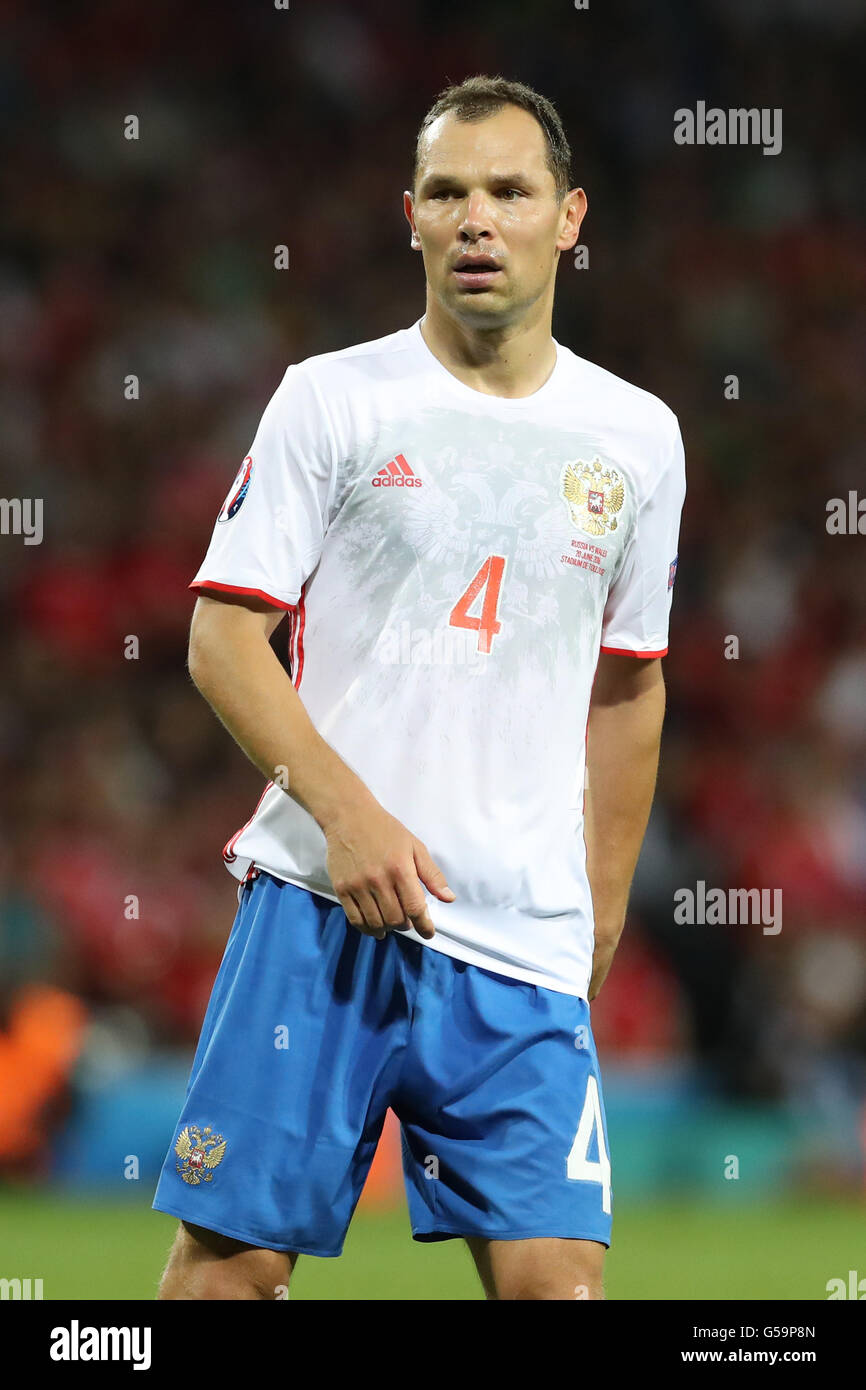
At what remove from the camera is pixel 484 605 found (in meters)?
2.77

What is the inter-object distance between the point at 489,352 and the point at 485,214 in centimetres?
21

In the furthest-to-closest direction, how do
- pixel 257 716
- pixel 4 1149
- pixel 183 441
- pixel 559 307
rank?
pixel 559 307, pixel 183 441, pixel 4 1149, pixel 257 716

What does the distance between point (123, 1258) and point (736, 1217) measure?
7.30 ft

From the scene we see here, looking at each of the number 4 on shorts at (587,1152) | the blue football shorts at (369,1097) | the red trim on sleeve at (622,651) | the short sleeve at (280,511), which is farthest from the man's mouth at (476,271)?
the number 4 on shorts at (587,1152)

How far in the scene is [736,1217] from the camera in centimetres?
649

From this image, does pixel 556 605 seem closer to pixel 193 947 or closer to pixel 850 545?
pixel 193 947

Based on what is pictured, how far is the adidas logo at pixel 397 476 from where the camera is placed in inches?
109

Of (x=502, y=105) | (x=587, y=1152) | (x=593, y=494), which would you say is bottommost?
(x=587, y=1152)

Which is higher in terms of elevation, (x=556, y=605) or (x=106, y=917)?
(x=556, y=605)

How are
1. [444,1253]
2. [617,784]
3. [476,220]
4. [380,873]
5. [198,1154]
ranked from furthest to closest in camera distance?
[444,1253], [617,784], [476,220], [198,1154], [380,873]

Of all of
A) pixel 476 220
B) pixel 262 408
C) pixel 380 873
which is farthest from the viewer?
pixel 262 408

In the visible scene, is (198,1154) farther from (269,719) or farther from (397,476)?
(397,476)

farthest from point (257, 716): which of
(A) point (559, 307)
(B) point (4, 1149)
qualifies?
(A) point (559, 307)

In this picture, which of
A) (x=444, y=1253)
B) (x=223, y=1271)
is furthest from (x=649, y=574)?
(x=444, y=1253)
